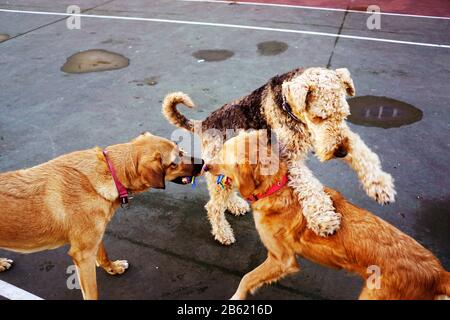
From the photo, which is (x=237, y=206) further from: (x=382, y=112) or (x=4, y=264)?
(x=382, y=112)

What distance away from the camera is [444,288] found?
2.21m

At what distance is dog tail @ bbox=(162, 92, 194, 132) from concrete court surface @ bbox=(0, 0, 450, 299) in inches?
42.4

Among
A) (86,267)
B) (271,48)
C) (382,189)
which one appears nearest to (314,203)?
(382,189)

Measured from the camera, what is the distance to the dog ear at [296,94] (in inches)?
121

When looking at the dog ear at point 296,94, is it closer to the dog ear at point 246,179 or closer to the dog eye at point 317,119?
the dog eye at point 317,119

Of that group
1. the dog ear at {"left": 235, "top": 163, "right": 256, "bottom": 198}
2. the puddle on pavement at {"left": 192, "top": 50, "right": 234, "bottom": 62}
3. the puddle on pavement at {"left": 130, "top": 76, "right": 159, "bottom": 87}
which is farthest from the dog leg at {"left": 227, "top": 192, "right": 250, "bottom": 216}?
the puddle on pavement at {"left": 192, "top": 50, "right": 234, "bottom": 62}

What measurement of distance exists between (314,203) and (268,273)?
0.71 meters

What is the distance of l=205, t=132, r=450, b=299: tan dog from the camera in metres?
2.23

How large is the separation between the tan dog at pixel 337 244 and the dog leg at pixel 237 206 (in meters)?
1.13

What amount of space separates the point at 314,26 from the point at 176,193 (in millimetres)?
7072

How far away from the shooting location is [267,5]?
11.4 metres

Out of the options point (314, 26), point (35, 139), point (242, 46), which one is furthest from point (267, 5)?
point (35, 139)

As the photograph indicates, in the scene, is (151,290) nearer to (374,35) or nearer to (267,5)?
(374,35)
